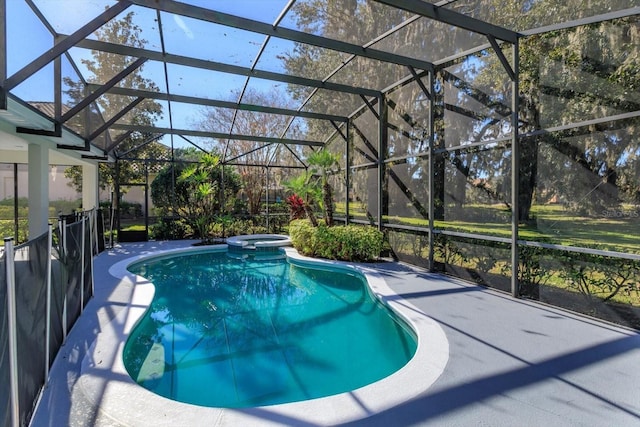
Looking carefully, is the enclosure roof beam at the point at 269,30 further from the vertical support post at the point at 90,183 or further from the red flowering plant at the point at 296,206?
the vertical support post at the point at 90,183

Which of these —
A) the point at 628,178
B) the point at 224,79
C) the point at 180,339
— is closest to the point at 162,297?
the point at 180,339

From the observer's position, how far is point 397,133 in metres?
8.59

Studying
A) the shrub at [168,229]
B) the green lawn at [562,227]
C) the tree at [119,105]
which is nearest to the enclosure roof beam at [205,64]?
the tree at [119,105]

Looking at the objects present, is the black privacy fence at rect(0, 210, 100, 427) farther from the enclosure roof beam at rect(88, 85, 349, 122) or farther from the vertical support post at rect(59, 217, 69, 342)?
the enclosure roof beam at rect(88, 85, 349, 122)

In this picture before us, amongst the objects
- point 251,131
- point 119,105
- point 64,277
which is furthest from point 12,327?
point 251,131

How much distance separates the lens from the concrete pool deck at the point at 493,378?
95.0 inches

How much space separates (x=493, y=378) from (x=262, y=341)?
8.68 feet

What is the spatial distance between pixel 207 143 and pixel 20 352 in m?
17.9

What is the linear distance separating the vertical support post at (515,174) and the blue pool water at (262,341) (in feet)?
7.24

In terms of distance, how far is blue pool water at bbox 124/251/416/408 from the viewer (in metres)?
3.28

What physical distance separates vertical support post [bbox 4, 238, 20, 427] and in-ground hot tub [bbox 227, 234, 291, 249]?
30.3 feet

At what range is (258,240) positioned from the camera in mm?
12852

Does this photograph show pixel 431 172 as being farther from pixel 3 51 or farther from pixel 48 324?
pixel 3 51

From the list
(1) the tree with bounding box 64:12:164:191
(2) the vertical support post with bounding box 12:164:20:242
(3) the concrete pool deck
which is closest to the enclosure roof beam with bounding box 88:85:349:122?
(1) the tree with bounding box 64:12:164:191
